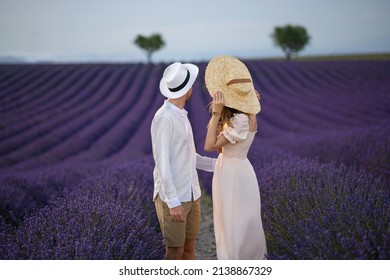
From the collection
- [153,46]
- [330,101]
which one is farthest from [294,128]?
[153,46]

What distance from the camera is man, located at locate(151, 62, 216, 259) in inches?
74.5

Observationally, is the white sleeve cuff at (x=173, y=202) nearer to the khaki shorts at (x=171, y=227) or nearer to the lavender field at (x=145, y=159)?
the khaki shorts at (x=171, y=227)

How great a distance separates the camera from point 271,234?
7.52 ft

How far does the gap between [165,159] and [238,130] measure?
43cm

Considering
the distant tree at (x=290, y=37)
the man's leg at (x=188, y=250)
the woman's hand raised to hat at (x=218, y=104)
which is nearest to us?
the woman's hand raised to hat at (x=218, y=104)

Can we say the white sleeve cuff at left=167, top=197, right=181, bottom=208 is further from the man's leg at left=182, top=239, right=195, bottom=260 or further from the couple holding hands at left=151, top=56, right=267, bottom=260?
the man's leg at left=182, top=239, right=195, bottom=260

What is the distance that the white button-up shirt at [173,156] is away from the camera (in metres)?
1.89

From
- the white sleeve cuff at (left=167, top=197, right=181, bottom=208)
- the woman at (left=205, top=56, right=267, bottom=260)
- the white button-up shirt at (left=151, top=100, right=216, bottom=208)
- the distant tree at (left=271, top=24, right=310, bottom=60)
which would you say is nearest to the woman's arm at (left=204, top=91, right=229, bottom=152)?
the woman at (left=205, top=56, right=267, bottom=260)

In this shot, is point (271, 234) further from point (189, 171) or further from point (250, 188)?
point (189, 171)

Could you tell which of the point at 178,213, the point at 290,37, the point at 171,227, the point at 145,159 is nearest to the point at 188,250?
the point at 171,227

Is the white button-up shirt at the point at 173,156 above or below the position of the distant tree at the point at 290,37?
below

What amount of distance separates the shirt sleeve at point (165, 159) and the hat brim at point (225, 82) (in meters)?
0.34

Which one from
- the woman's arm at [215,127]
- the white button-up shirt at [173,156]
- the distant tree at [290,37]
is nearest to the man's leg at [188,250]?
the white button-up shirt at [173,156]
